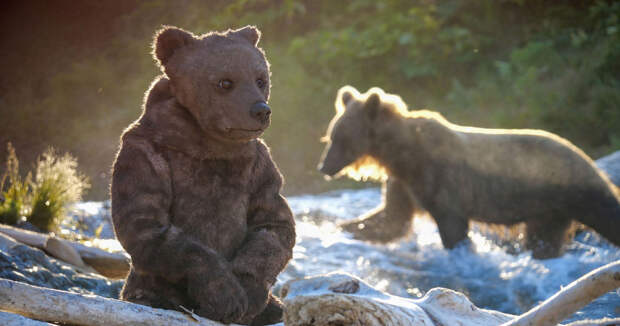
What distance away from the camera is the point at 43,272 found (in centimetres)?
432

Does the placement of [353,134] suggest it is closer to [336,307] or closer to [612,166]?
[612,166]

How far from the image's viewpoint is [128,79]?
43.8 ft

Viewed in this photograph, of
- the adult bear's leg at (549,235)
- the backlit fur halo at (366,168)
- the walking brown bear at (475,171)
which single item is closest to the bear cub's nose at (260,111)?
the walking brown bear at (475,171)

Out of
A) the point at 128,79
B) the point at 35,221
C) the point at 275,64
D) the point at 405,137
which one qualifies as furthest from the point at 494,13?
the point at 35,221

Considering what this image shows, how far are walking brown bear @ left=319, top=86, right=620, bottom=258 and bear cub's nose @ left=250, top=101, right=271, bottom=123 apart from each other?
4.26m

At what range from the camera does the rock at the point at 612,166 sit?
7759 millimetres

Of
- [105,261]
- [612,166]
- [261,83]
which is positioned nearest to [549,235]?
[612,166]

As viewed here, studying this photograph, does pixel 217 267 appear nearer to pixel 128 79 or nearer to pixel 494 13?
pixel 128 79

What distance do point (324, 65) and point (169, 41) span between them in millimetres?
11403

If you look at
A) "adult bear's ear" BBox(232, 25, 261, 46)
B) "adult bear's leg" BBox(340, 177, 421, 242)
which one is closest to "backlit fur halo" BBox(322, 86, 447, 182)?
"adult bear's leg" BBox(340, 177, 421, 242)

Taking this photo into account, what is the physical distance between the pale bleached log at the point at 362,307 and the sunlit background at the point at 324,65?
26.2ft

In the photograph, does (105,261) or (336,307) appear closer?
(336,307)

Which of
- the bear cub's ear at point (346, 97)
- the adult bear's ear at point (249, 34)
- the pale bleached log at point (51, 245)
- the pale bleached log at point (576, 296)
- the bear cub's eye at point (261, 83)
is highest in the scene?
the adult bear's ear at point (249, 34)

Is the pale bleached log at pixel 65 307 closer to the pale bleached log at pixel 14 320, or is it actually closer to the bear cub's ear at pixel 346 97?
the pale bleached log at pixel 14 320
